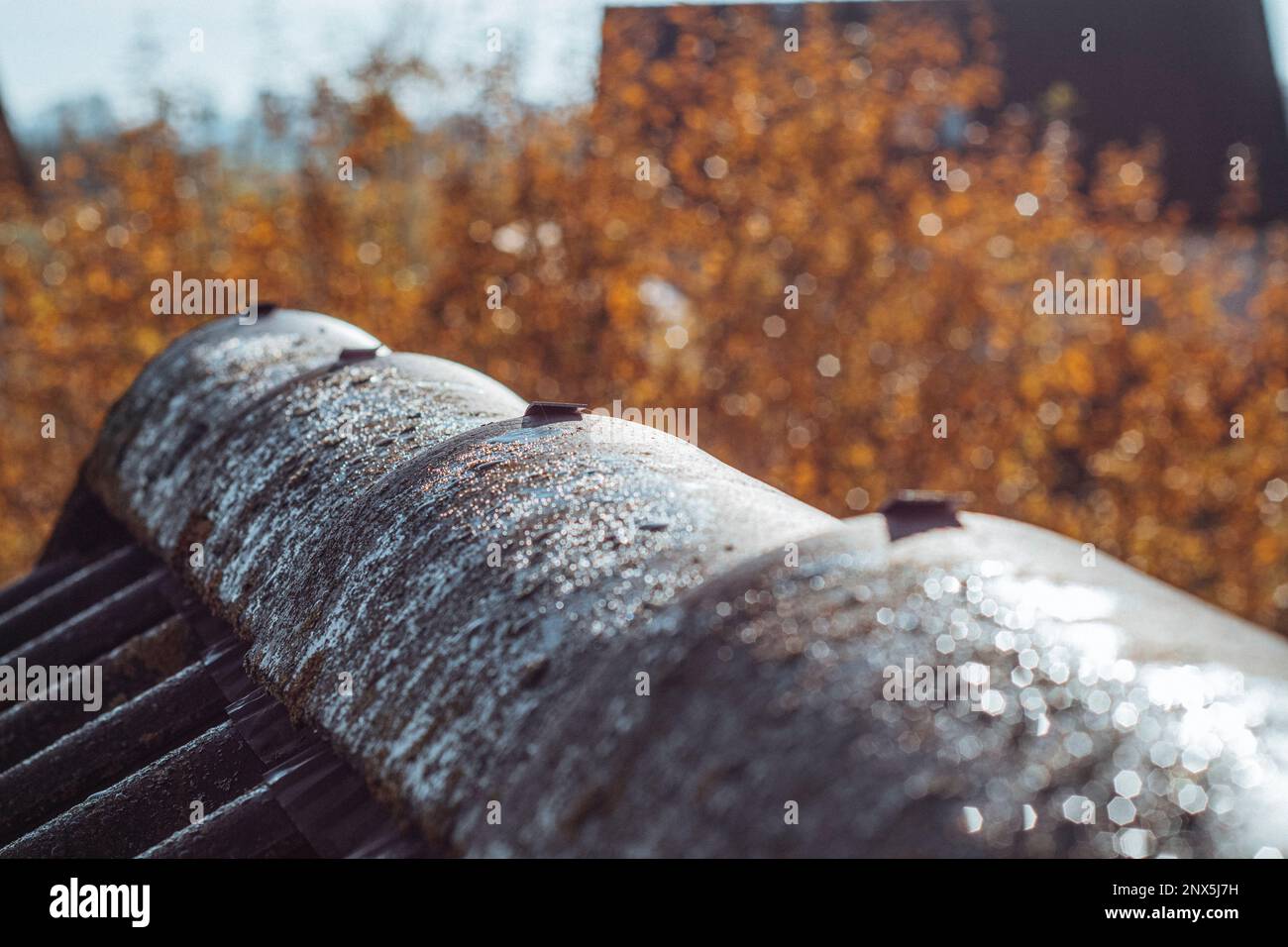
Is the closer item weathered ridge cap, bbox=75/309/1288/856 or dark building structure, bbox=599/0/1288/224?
weathered ridge cap, bbox=75/309/1288/856

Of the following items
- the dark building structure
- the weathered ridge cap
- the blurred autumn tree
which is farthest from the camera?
the dark building structure

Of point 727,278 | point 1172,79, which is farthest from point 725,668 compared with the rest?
point 1172,79

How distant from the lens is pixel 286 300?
6.41m

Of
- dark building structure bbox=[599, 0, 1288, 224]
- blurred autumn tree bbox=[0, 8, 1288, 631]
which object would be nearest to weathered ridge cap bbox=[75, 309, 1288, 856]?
blurred autumn tree bbox=[0, 8, 1288, 631]

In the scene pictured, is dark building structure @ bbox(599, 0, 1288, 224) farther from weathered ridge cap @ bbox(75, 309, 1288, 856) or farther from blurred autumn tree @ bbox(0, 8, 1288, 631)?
weathered ridge cap @ bbox(75, 309, 1288, 856)

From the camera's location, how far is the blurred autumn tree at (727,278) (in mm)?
6355

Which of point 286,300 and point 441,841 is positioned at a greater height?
point 286,300

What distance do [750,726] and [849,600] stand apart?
164mm

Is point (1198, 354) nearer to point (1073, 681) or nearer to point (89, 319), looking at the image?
point (89, 319)

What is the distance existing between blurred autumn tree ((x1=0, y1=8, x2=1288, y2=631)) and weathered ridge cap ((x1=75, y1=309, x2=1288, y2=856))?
450cm

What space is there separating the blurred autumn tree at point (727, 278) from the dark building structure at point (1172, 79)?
12.5 meters

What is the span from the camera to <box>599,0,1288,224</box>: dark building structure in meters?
18.9

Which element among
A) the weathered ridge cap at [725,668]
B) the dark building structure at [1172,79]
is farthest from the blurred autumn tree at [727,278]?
the dark building structure at [1172,79]
